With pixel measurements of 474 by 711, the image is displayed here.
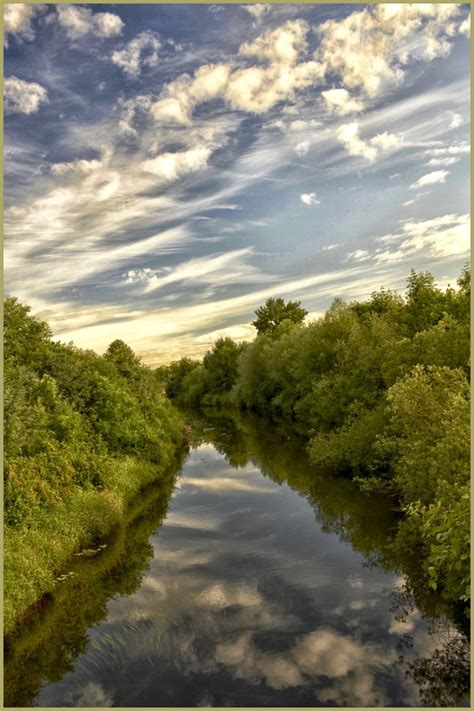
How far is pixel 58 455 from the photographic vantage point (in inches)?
1067

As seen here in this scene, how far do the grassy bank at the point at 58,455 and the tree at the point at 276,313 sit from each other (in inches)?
2740

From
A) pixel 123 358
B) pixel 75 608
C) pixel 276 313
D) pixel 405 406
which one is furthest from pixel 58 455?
pixel 276 313

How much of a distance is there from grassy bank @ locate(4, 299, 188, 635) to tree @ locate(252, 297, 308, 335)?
69601 mm

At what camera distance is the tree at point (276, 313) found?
374ft

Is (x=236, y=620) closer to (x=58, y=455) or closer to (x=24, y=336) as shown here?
(x=58, y=455)

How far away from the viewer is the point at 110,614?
66.0 feet

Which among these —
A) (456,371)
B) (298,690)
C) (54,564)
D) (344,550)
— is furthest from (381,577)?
(54,564)

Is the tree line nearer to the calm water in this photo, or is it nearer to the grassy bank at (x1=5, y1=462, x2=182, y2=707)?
the calm water

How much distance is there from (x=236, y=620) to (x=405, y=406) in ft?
35.4

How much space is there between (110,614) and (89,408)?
56.0 ft

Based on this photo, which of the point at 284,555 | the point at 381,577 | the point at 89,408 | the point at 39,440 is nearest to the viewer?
the point at 381,577

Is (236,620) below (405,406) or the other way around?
below

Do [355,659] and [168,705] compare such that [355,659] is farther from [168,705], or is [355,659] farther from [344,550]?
[344,550]

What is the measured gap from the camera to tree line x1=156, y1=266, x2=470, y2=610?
18828 mm
